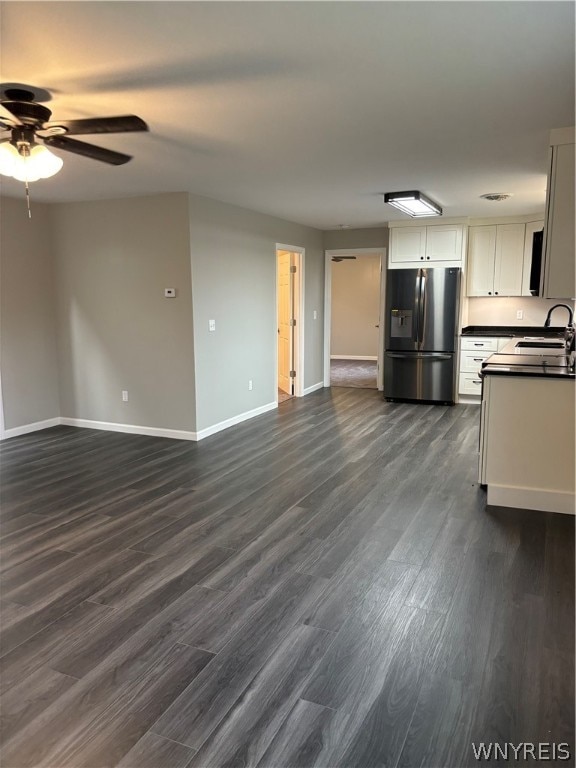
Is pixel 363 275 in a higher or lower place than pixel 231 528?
higher

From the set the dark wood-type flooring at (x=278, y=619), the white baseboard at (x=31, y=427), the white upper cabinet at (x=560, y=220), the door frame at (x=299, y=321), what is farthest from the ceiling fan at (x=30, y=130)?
the door frame at (x=299, y=321)

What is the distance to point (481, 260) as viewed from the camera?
6996mm

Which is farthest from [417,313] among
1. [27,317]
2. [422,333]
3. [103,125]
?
[103,125]

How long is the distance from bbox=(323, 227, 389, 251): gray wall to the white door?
0.86 meters

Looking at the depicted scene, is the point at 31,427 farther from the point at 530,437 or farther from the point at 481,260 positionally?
the point at 481,260

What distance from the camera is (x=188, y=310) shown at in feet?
17.1

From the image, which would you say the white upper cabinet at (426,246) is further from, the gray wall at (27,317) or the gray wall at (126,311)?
the gray wall at (27,317)

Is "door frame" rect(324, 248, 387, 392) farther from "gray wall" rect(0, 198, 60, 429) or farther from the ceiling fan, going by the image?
the ceiling fan

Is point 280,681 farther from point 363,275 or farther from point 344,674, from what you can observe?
point 363,275

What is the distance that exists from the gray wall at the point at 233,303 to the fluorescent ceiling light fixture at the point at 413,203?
169cm

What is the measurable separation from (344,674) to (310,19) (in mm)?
2422

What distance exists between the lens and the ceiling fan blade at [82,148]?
265cm

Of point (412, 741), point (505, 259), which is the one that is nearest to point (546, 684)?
point (412, 741)

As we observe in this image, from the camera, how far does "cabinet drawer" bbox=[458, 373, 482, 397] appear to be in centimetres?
699
